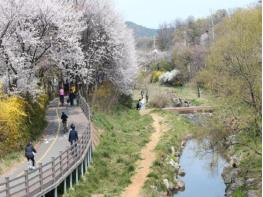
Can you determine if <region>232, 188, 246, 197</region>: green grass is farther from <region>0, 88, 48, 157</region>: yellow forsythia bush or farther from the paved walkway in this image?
<region>0, 88, 48, 157</region>: yellow forsythia bush

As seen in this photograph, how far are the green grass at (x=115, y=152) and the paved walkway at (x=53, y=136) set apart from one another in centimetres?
200

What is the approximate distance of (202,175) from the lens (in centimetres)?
3572

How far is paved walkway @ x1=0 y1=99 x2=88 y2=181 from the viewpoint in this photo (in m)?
26.2

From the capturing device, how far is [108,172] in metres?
30.5

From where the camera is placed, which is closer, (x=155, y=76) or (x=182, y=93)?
(x=182, y=93)

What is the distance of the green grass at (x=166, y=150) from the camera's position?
95.4 feet

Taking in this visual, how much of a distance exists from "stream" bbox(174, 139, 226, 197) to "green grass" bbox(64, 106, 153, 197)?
3.56 meters

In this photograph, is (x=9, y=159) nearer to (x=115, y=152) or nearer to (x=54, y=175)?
(x=54, y=175)

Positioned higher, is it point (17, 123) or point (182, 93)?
point (17, 123)

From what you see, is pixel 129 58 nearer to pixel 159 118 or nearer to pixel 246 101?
pixel 159 118

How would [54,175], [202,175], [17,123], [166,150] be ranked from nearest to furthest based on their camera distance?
[54,175] < [17,123] < [202,175] < [166,150]

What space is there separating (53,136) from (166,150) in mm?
9658

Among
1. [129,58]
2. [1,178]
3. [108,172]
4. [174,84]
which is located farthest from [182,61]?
Answer: [1,178]

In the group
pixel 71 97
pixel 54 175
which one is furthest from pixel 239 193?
pixel 71 97
